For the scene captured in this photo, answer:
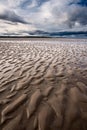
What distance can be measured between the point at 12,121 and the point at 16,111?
42cm

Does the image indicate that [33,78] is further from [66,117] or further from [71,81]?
[66,117]

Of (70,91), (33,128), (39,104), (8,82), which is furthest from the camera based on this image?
(8,82)

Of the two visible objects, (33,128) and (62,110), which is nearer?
(33,128)

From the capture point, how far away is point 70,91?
4973 mm

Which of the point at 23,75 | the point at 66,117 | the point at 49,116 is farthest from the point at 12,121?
the point at 23,75

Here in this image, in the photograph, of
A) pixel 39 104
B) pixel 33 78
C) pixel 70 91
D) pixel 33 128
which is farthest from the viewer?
pixel 33 78

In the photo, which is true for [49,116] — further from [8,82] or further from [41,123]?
[8,82]

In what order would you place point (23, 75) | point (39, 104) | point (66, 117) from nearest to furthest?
point (66, 117)
point (39, 104)
point (23, 75)

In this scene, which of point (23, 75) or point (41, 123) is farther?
point (23, 75)

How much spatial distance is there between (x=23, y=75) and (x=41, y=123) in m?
3.56

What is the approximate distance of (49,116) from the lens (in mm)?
3539

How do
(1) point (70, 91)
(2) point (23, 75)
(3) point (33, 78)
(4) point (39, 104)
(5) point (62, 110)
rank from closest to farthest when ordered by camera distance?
(5) point (62, 110) < (4) point (39, 104) < (1) point (70, 91) < (3) point (33, 78) < (2) point (23, 75)

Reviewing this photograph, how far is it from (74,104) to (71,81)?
1901 millimetres

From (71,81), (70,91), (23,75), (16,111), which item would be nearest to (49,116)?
(16,111)
